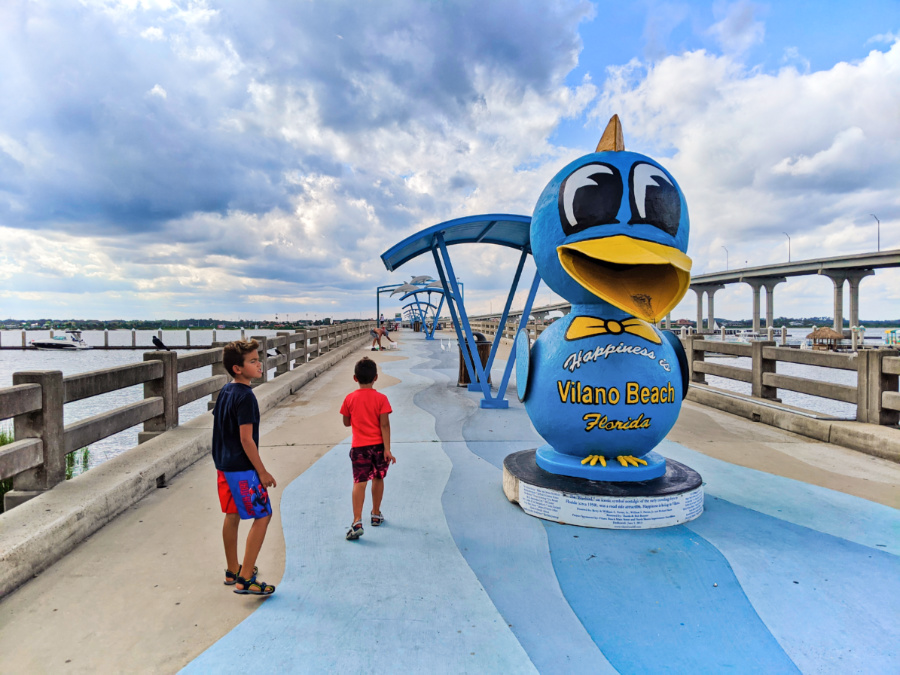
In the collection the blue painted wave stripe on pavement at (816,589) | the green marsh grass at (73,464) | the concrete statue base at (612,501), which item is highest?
the concrete statue base at (612,501)

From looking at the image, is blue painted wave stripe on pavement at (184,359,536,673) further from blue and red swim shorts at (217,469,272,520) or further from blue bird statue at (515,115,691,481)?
blue bird statue at (515,115,691,481)

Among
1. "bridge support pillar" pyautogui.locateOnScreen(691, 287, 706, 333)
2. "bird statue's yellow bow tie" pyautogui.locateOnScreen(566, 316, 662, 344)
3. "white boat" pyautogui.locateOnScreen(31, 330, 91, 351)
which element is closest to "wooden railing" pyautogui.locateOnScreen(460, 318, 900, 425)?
"bird statue's yellow bow tie" pyautogui.locateOnScreen(566, 316, 662, 344)

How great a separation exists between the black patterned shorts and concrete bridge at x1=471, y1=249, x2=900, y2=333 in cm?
3255

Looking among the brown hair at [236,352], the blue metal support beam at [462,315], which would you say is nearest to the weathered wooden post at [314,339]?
the blue metal support beam at [462,315]

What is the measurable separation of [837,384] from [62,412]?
8198 mm

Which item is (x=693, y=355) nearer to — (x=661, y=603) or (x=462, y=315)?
(x=462, y=315)

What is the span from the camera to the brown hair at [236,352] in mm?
2594

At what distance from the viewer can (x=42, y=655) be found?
2.11 meters

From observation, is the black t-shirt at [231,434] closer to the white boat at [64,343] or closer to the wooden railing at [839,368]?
the wooden railing at [839,368]

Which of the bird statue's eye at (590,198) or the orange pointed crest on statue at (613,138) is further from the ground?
the orange pointed crest on statue at (613,138)

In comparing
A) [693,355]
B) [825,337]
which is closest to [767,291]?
[825,337]

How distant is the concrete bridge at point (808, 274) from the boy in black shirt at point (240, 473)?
33360mm

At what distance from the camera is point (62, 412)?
345 cm

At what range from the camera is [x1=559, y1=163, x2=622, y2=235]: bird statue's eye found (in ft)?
10.8
